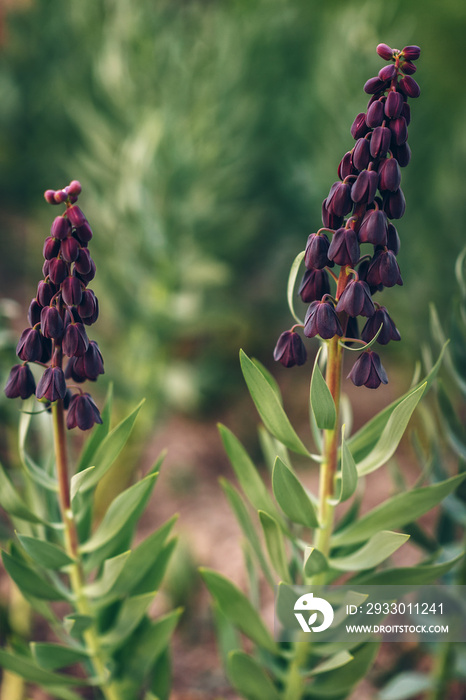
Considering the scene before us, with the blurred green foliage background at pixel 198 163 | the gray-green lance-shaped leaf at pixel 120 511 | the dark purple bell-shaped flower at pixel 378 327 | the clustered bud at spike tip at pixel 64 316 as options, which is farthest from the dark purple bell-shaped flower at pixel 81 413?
the blurred green foliage background at pixel 198 163

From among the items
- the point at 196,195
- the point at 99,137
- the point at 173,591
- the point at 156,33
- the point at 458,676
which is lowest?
the point at 458,676

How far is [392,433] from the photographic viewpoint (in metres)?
0.74

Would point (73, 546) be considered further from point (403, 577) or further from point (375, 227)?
point (375, 227)

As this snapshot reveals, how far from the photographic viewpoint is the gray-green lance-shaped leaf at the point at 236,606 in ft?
2.73

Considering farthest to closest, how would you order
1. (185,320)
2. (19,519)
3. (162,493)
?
1. (162,493)
2. (185,320)
3. (19,519)

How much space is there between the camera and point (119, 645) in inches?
35.6

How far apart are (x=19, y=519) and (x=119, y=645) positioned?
0.24 metres

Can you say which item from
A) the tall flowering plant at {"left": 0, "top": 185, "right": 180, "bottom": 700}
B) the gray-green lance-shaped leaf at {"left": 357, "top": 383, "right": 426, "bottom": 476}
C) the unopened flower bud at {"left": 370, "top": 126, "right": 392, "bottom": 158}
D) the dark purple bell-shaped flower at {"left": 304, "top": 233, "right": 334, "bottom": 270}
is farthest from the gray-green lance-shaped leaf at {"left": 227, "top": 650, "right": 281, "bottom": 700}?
the unopened flower bud at {"left": 370, "top": 126, "right": 392, "bottom": 158}

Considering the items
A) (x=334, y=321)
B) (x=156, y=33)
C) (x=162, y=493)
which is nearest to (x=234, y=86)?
(x=156, y=33)

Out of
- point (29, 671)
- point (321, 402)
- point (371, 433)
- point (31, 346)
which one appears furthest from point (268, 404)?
point (29, 671)

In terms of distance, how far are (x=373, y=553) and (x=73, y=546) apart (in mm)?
386

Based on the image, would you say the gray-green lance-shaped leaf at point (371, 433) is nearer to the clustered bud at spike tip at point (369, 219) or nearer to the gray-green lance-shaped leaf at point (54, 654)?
the clustered bud at spike tip at point (369, 219)

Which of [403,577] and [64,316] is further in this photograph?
[403,577]

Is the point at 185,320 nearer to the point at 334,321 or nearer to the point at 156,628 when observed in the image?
the point at 156,628
